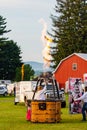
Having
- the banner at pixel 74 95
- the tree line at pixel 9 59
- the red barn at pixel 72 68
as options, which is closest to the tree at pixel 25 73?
the tree line at pixel 9 59

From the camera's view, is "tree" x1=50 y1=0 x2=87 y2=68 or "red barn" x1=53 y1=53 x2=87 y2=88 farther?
"tree" x1=50 y1=0 x2=87 y2=68

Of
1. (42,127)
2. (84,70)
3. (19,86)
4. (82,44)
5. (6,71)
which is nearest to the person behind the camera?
(42,127)

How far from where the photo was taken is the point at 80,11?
96000 millimetres

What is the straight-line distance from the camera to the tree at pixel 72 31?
94812 millimetres

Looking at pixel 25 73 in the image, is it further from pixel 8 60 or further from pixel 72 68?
pixel 72 68

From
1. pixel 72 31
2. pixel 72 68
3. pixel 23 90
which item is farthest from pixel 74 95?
pixel 72 31

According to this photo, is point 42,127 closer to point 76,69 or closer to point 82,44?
point 76,69

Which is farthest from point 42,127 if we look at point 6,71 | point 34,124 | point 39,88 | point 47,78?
point 6,71

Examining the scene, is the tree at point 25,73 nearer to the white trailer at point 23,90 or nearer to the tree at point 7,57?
the tree at point 7,57

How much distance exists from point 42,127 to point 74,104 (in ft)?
17.2

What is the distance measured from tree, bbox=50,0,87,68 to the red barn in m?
10.9

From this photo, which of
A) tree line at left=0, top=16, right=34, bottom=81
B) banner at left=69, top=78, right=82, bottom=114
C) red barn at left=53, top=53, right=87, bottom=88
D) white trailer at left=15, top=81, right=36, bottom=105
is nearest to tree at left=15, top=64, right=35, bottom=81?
tree line at left=0, top=16, right=34, bottom=81

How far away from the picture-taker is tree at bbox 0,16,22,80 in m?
100

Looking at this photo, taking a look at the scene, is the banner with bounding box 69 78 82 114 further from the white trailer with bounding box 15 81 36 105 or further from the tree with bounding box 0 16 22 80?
the tree with bounding box 0 16 22 80
